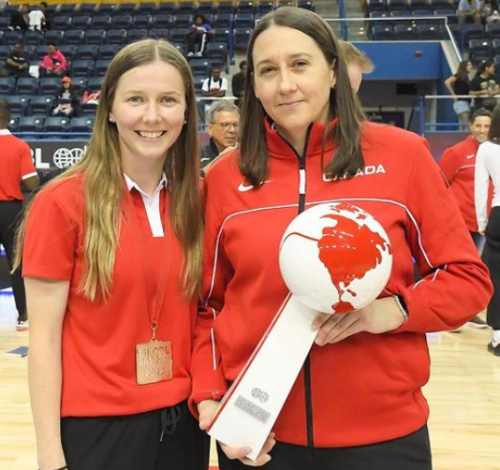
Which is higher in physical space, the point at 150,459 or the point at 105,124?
the point at 105,124

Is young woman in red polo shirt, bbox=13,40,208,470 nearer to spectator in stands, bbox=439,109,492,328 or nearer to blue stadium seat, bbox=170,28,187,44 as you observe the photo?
spectator in stands, bbox=439,109,492,328

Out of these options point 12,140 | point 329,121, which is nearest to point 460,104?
point 12,140

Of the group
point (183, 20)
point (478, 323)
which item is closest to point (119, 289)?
point (478, 323)

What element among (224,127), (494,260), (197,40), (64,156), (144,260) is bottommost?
(494,260)

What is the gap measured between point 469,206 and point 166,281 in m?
3.92

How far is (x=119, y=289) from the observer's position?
4.67ft

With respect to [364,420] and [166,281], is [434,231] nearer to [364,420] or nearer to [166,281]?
[364,420]

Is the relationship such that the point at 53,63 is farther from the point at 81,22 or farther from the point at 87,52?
the point at 81,22

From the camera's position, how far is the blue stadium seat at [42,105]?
36.5 ft

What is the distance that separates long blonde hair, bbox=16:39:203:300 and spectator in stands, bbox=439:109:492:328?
3.71m

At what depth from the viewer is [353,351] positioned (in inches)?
50.8

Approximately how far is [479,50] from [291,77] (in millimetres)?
11578

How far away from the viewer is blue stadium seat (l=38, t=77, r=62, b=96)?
38.7 feet

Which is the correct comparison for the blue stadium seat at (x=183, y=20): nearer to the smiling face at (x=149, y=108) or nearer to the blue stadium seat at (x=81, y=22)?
the blue stadium seat at (x=81, y=22)
